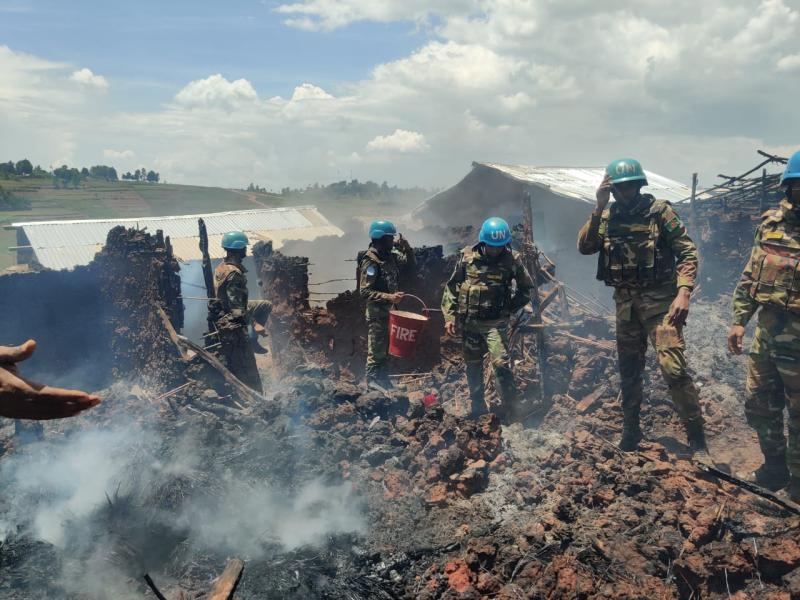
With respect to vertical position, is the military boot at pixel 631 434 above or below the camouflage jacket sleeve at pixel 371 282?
below

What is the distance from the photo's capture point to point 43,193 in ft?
125

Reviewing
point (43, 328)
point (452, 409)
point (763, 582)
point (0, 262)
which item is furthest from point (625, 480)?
point (0, 262)

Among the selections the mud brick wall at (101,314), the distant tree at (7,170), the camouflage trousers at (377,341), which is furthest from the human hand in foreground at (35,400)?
the distant tree at (7,170)

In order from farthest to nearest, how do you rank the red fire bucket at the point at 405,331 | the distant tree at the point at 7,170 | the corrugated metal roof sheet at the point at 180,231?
the distant tree at the point at 7,170, the corrugated metal roof sheet at the point at 180,231, the red fire bucket at the point at 405,331

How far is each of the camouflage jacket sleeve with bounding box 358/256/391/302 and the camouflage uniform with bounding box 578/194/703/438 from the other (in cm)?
280

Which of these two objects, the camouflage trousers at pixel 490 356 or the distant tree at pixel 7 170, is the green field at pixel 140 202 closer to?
the distant tree at pixel 7 170

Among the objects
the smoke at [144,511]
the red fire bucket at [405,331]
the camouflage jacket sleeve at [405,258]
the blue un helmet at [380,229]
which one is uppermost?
the blue un helmet at [380,229]

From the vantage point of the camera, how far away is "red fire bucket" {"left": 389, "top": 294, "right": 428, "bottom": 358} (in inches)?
252

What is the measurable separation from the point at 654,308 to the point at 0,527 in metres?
5.43

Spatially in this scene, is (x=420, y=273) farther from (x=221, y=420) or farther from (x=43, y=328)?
(x=43, y=328)

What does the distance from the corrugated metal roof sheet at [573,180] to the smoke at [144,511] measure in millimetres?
12886

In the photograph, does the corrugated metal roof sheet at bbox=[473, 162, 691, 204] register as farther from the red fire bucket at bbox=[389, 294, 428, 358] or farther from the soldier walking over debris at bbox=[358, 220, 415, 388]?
the red fire bucket at bbox=[389, 294, 428, 358]

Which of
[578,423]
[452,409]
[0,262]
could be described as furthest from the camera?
[0,262]

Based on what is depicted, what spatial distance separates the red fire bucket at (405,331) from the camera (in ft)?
21.0
